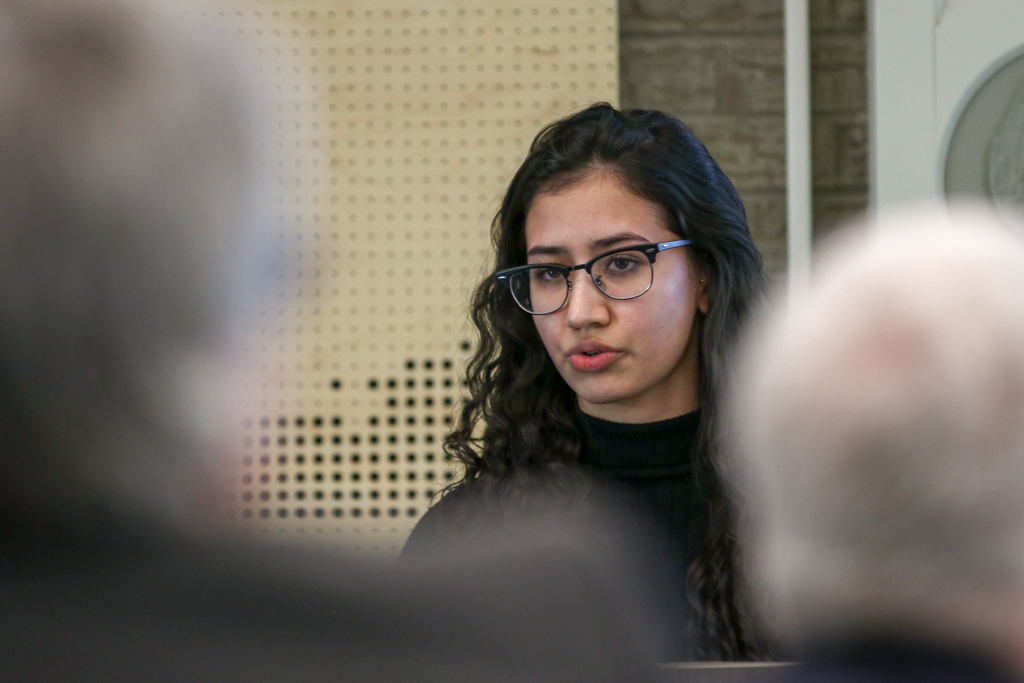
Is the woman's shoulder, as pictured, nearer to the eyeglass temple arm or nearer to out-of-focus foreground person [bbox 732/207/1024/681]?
the eyeglass temple arm

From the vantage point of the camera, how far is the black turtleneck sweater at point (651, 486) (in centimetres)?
140

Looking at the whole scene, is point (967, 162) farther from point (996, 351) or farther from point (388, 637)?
point (388, 637)

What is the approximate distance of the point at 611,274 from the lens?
1.41 m

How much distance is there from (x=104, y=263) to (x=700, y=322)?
1.19 meters

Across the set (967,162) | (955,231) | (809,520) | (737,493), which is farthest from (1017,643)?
(967,162)

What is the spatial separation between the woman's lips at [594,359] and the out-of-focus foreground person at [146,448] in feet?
3.13

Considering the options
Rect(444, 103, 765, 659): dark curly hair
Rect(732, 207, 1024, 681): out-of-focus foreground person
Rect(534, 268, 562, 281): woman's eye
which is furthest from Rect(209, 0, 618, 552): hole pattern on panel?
Rect(732, 207, 1024, 681): out-of-focus foreground person

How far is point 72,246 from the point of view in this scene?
41cm

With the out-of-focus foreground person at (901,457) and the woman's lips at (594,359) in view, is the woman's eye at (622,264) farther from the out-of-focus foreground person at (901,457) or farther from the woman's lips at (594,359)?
the out-of-focus foreground person at (901,457)

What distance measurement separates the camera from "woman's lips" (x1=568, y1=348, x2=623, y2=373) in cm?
140

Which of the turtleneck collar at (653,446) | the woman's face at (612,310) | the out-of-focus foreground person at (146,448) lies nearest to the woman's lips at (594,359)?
the woman's face at (612,310)

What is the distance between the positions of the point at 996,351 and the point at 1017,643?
17cm

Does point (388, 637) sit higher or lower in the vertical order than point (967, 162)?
lower

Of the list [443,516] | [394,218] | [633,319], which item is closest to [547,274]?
[633,319]
